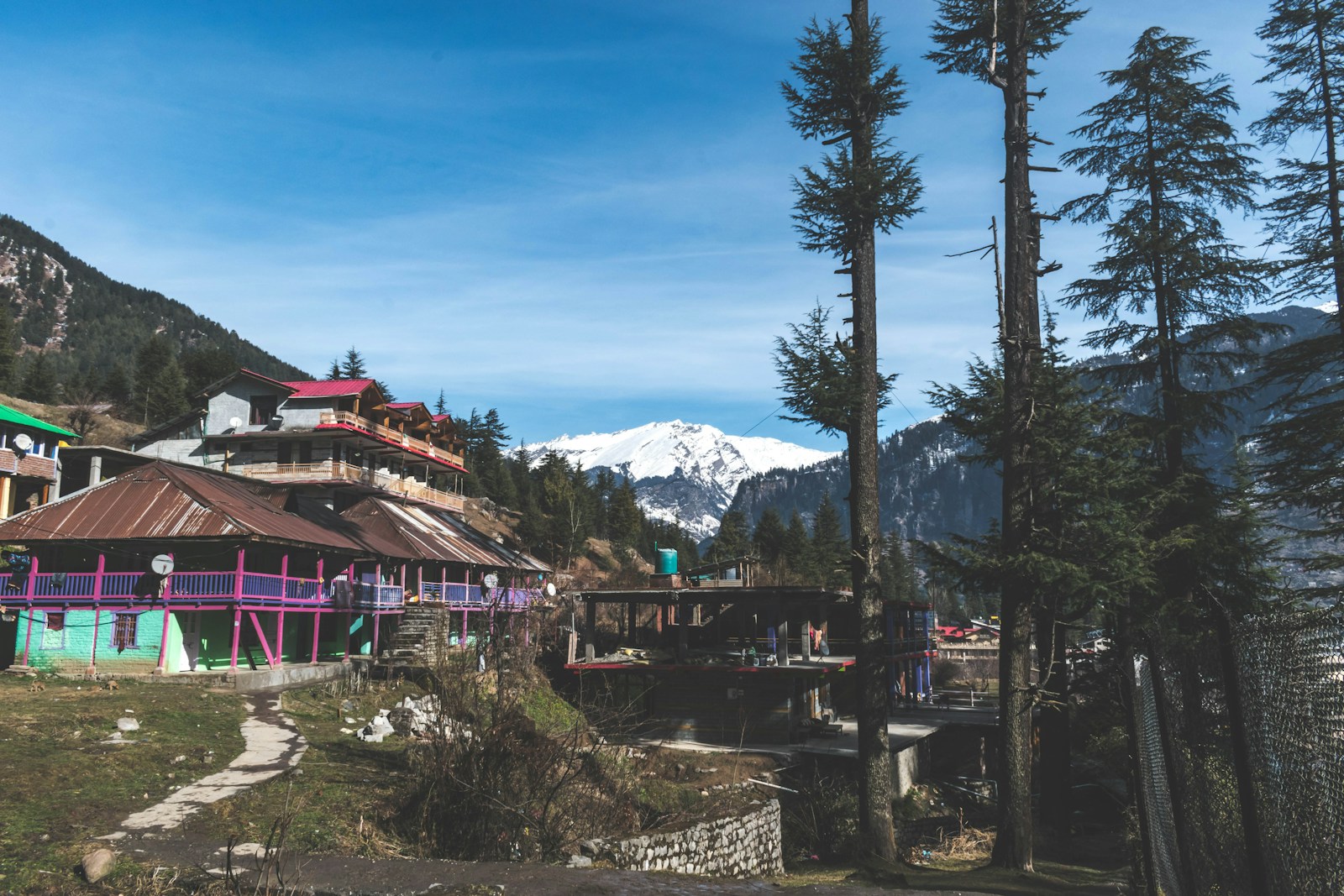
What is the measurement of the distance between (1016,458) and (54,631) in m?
30.5

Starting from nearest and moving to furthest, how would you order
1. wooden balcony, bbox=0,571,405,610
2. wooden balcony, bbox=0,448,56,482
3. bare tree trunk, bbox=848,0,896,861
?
bare tree trunk, bbox=848,0,896,861, wooden balcony, bbox=0,571,405,610, wooden balcony, bbox=0,448,56,482

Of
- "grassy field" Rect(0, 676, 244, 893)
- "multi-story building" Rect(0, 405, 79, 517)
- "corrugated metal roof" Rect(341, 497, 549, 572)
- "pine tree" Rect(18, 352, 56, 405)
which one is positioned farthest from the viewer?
"pine tree" Rect(18, 352, 56, 405)

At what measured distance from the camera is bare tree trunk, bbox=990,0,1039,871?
1304cm

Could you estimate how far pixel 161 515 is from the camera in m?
28.7

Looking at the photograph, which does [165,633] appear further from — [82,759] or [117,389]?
[117,389]

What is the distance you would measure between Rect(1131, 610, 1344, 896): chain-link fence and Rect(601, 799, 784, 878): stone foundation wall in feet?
18.9

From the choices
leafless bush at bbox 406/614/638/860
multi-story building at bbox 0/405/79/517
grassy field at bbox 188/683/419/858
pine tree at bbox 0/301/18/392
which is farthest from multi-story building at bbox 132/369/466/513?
leafless bush at bbox 406/614/638/860

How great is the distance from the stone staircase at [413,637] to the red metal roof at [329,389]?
643 inches

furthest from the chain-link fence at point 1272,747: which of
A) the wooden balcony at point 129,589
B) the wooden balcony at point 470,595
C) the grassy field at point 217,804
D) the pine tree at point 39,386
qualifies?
the pine tree at point 39,386

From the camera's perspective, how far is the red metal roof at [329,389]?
46.7 meters

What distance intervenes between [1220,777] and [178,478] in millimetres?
33463

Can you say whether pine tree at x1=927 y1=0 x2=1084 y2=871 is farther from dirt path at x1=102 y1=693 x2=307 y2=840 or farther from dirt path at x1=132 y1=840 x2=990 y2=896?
A: dirt path at x1=102 y1=693 x2=307 y2=840

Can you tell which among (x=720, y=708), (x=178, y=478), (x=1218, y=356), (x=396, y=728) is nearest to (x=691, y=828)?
(x=396, y=728)

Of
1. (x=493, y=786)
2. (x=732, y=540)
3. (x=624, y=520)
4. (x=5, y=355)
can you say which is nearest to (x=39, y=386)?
(x=5, y=355)
